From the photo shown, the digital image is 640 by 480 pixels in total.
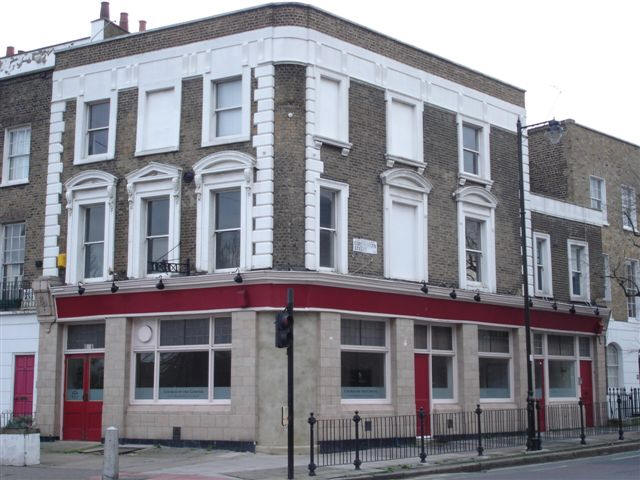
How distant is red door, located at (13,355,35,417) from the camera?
26.8 m

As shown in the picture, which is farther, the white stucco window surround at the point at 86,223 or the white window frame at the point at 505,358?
the white window frame at the point at 505,358

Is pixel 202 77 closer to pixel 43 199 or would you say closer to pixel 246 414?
pixel 43 199

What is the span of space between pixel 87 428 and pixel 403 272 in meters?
10.0

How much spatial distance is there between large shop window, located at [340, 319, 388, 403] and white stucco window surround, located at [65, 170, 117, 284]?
7225 millimetres

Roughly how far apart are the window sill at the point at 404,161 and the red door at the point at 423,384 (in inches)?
219

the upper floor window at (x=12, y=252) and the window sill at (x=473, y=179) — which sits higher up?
the window sill at (x=473, y=179)

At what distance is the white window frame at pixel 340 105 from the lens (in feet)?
79.4

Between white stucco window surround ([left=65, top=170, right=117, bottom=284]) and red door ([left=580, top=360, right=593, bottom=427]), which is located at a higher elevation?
white stucco window surround ([left=65, top=170, right=117, bottom=284])

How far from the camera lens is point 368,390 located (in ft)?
81.0

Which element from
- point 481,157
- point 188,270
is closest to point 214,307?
point 188,270

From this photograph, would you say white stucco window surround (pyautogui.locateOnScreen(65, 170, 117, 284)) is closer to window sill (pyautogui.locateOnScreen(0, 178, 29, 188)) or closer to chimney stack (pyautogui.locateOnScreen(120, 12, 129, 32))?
window sill (pyautogui.locateOnScreen(0, 178, 29, 188))

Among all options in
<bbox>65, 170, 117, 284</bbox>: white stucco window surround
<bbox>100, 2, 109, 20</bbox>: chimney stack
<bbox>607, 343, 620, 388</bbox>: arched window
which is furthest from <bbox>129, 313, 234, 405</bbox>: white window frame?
→ <bbox>607, 343, 620, 388</bbox>: arched window

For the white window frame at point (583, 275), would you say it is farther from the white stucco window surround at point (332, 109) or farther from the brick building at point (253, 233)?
the white stucco window surround at point (332, 109)

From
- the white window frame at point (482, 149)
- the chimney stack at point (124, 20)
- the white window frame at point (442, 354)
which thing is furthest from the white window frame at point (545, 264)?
the chimney stack at point (124, 20)
